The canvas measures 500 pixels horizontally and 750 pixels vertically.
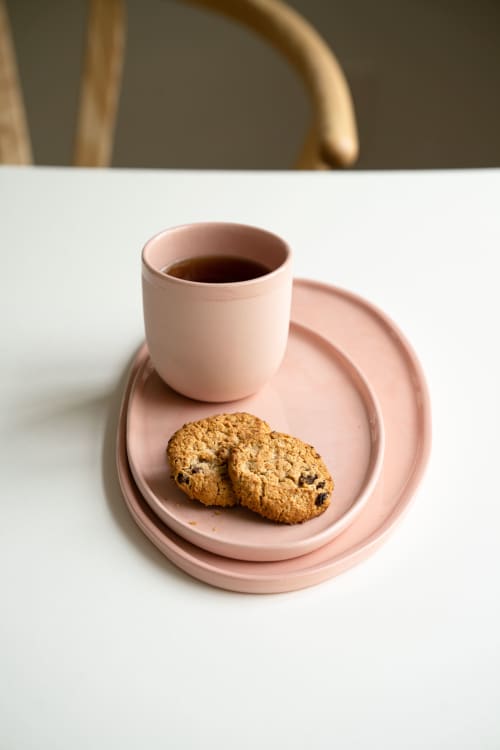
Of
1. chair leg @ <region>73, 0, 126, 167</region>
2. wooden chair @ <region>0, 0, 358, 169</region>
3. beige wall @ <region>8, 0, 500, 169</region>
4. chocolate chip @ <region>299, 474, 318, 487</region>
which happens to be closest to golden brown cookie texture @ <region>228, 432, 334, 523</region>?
chocolate chip @ <region>299, 474, 318, 487</region>

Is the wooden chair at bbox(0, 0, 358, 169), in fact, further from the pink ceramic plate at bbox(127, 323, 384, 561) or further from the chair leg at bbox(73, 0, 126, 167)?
the pink ceramic plate at bbox(127, 323, 384, 561)

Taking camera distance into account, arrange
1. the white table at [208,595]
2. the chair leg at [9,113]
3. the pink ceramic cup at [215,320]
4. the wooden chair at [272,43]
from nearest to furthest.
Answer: the white table at [208,595] → the pink ceramic cup at [215,320] → the wooden chair at [272,43] → the chair leg at [9,113]

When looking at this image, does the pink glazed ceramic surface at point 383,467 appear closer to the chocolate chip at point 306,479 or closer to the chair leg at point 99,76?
the chocolate chip at point 306,479

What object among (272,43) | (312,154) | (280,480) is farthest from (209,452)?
(272,43)

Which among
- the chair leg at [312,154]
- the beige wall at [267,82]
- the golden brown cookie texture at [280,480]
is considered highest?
the chair leg at [312,154]

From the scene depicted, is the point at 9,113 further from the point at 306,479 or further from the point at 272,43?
the point at 306,479

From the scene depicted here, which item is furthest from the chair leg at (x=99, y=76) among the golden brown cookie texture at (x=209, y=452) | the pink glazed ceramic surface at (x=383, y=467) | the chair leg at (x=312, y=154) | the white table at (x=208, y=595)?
the golden brown cookie texture at (x=209, y=452)
